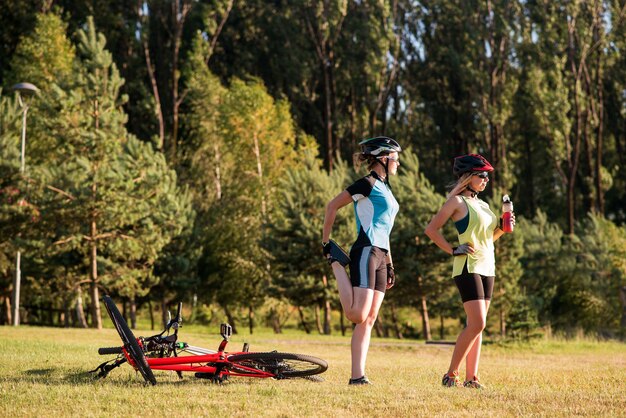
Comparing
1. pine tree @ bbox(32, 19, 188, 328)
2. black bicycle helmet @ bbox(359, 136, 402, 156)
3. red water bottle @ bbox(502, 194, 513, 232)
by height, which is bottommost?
red water bottle @ bbox(502, 194, 513, 232)

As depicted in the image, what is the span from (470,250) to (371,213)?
1.10 metres

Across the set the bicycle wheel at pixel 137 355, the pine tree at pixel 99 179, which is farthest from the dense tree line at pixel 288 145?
the bicycle wheel at pixel 137 355

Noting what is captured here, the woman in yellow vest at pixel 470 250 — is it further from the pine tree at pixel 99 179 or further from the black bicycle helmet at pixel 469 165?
the pine tree at pixel 99 179

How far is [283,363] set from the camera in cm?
942

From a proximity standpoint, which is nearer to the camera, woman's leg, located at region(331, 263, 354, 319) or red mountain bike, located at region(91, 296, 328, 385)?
woman's leg, located at region(331, 263, 354, 319)

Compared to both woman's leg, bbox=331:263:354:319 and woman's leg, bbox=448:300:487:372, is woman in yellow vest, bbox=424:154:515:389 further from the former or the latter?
woman's leg, bbox=331:263:354:319

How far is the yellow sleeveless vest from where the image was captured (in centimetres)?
909

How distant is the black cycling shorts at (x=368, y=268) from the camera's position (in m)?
8.67

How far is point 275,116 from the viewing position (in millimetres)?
44406

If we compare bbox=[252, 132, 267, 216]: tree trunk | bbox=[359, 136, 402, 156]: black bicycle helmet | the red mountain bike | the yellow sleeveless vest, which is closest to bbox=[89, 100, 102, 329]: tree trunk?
bbox=[252, 132, 267, 216]: tree trunk

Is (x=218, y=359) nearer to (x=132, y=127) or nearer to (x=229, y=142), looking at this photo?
(x=229, y=142)

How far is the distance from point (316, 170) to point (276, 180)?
22.2 ft

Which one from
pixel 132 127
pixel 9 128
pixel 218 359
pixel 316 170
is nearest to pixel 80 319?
pixel 9 128

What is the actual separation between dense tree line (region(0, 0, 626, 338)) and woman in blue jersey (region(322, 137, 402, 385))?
15.5m
